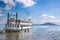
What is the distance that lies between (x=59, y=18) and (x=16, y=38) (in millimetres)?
1356

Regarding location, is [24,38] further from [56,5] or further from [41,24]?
[56,5]

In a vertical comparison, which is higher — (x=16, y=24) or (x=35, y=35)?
(x=16, y=24)

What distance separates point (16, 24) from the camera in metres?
5.03

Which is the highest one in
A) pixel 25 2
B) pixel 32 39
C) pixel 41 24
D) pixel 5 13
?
pixel 25 2

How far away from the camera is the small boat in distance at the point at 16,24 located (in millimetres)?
4704

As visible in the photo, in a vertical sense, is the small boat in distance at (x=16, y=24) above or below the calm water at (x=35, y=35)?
above

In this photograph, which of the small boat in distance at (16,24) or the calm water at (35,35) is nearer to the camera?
the calm water at (35,35)

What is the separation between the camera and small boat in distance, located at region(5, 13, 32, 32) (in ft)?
15.4

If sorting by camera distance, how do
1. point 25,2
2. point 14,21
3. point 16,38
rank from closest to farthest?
1. point 25,2
2. point 16,38
3. point 14,21

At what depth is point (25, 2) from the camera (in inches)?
167

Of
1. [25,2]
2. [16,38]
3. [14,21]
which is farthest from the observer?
[14,21]

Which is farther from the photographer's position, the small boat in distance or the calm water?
the small boat in distance

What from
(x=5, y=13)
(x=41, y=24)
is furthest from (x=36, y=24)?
(x=5, y=13)

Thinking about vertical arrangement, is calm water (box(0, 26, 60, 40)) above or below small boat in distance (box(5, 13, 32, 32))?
below
